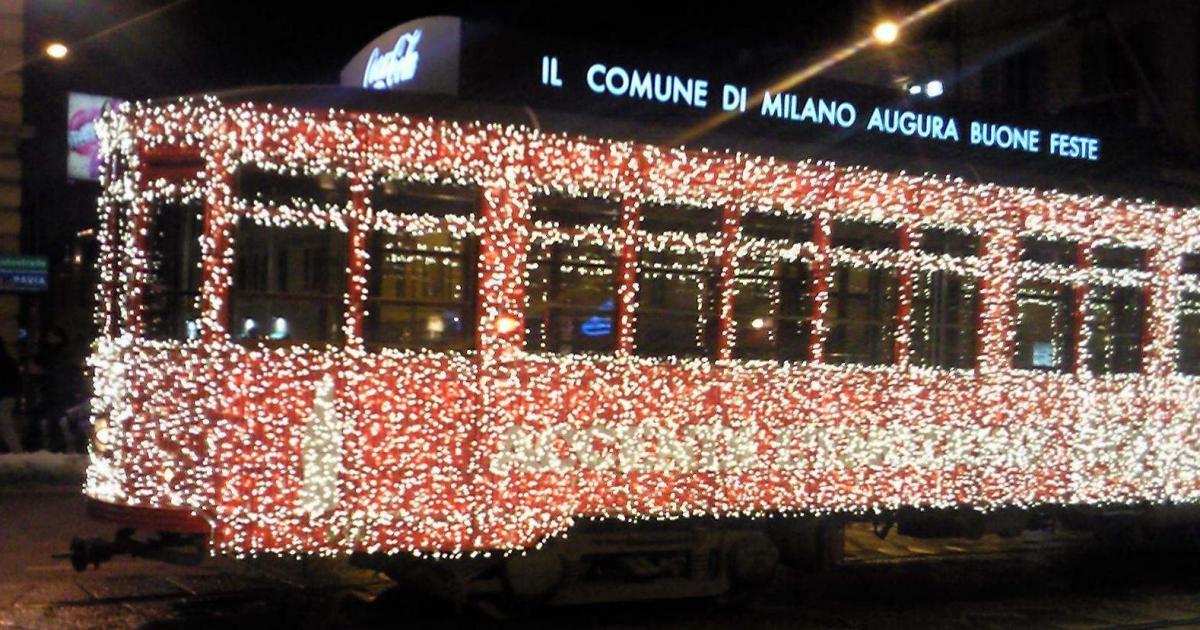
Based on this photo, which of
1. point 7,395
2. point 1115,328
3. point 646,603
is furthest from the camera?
point 7,395

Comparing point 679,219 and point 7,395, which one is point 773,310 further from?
point 7,395

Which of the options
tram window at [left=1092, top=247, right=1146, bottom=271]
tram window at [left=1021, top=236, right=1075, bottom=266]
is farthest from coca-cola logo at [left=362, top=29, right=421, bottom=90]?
tram window at [left=1092, top=247, right=1146, bottom=271]

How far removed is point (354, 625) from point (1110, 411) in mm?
5267

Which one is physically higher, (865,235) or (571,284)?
(865,235)

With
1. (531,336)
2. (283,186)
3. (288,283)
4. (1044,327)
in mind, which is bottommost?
(531,336)

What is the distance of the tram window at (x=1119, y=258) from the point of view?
971 centimetres

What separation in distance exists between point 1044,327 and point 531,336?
12.5ft

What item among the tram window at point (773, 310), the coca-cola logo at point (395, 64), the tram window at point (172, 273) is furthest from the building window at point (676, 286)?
the tram window at point (172, 273)

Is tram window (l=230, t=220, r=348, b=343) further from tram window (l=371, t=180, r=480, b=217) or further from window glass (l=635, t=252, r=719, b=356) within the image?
window glass (l=635, t=252, r=719, b=356)

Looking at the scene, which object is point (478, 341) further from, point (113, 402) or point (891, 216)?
point (891, 216)

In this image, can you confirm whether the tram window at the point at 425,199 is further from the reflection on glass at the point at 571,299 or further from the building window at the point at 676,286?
the building window at the point at 676,286

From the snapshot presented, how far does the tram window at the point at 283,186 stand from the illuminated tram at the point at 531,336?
12 millimetres

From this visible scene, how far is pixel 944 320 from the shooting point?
29.5ft

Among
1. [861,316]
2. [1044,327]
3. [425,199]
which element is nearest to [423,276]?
[425,199]
